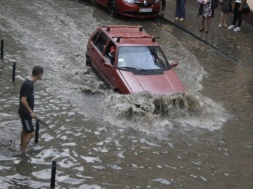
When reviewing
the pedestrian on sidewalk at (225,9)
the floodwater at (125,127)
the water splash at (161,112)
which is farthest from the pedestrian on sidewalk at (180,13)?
the water splash at (161,112)

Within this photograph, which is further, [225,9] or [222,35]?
[225,9]

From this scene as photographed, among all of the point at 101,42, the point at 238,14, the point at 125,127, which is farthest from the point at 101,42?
the point at 238,14

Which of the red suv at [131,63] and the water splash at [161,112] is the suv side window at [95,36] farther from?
the water splash at [161,112]

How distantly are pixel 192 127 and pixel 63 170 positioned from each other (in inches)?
145

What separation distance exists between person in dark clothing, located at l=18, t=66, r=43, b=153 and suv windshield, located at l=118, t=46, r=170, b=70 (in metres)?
4.15

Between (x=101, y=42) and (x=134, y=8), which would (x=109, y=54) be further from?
(x=134, y=8)

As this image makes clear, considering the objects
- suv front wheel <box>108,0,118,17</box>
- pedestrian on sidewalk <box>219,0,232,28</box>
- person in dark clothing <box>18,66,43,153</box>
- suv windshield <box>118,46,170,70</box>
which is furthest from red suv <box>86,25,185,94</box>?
suv front wheel <box>108,0,118,17</box>

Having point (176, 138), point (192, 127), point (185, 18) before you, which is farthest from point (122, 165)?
point (185, 18)

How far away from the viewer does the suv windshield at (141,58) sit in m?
13.6

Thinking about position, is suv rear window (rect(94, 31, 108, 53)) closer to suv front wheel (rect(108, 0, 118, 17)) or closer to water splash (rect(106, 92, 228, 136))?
water splash (rect(106, 92, 228, 136))

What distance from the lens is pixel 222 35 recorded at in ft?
68.9

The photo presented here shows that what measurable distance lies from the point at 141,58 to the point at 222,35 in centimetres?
817

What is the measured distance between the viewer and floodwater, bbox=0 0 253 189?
9727 millimetres

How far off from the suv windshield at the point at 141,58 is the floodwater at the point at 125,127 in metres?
0.96
